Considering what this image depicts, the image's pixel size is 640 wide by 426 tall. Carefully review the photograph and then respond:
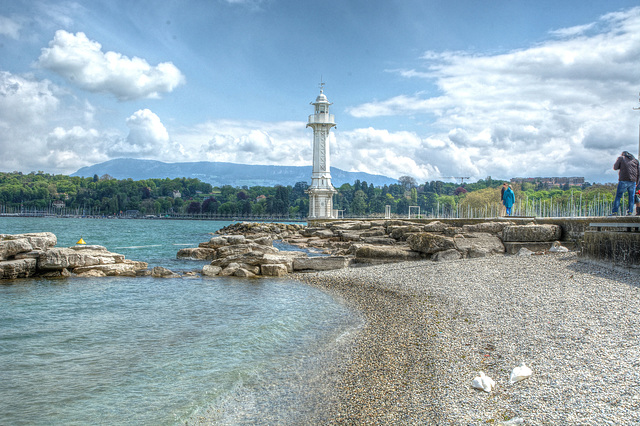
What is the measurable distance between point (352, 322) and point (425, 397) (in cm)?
494

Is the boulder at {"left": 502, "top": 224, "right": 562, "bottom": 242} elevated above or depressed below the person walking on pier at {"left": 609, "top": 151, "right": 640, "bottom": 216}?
below

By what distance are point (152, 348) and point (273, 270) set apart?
9.90 meters

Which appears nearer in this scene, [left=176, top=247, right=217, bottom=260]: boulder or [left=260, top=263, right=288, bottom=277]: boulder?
[left=260, top=263, right=288, bottom=277]: boulder

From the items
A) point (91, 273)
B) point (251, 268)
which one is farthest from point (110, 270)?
point (251, 268)

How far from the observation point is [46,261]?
18.7 meters

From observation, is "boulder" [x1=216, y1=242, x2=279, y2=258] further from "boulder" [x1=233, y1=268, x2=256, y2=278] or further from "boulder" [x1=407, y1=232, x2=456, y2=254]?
"boulder" [x1=407, y1=232, x2=456, y2=254]

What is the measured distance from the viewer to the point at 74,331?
11000mm

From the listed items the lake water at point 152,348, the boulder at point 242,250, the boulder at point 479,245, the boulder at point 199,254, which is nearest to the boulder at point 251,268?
the boulder at point 242,250

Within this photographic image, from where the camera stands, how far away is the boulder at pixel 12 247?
61.1 ft

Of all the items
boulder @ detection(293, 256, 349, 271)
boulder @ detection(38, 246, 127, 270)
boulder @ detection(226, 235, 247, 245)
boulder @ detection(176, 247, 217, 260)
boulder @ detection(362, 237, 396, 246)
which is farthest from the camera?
boulder @ detection(226, 235, 247, 245)

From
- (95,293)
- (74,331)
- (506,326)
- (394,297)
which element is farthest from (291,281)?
(506,326)

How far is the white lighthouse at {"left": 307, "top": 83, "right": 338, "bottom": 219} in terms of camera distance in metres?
53.7

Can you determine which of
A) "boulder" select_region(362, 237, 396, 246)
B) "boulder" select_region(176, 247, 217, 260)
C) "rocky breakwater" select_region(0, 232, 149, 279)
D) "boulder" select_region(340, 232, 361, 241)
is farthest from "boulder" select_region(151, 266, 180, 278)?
"boulder" select_region(340, 232, 361, 241)

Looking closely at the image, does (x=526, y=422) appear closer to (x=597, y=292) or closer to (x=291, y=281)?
(x=597, y=292)
